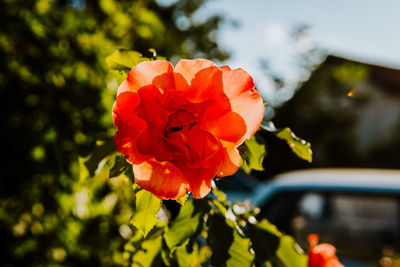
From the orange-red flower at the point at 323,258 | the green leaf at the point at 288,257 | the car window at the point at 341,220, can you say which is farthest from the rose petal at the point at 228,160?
the car window at the point at 341,220

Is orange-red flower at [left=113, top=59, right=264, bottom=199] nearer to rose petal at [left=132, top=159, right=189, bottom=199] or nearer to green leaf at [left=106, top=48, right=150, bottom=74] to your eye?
rose petal at [left=132, top=159, right=189, bottom=199]

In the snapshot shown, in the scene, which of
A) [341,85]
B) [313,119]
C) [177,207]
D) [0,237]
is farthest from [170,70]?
[341,85]

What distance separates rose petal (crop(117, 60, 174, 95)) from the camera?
58 cm

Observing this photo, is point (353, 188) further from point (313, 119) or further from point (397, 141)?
point (397, 141)

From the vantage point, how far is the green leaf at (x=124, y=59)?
0.75m

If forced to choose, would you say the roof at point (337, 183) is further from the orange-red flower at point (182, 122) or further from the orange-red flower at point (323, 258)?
the orange-red flower at point (182, 122)

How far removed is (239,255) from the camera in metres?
0.73

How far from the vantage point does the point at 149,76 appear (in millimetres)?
590

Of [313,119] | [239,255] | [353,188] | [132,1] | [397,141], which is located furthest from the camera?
[397,141]

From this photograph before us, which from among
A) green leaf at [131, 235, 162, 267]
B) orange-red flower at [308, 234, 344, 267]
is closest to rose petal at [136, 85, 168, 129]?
green leaf at [131, 235, 162, 267]

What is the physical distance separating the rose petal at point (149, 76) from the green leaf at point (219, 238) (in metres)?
0.37

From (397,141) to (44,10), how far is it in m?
17.9

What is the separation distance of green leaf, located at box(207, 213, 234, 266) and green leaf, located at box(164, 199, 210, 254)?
31 millimetres

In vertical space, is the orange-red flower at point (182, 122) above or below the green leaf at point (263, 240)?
above
